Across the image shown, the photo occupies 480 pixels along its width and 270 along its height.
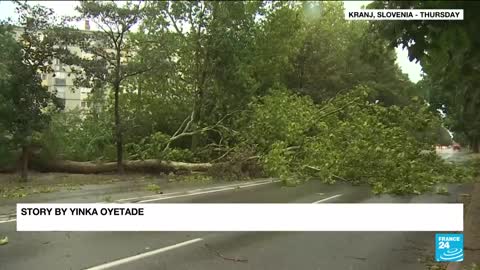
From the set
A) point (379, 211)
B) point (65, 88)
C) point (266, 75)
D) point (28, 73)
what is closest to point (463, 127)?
point (379, 211)

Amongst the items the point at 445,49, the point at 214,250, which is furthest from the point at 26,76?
the point at 445,49

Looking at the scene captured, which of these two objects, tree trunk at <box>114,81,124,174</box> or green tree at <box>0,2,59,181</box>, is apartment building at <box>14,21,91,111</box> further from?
tree trunk at <box>114,81,124,174</box>

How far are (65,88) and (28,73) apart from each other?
1.69m

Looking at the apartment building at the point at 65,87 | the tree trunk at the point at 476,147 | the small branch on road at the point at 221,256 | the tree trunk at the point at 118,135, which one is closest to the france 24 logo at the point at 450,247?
the small branch on road at the point at 221,256

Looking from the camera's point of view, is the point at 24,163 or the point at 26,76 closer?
the point at 26,76

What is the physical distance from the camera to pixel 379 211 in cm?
482

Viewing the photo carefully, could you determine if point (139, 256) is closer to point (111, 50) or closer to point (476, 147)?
point (111, 50)

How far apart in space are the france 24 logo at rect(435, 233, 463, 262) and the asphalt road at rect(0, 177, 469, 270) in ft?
2.55

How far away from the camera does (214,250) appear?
5.14 metres
